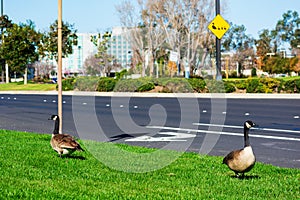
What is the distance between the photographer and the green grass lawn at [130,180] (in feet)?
21.6

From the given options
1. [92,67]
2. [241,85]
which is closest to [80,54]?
[92,67]

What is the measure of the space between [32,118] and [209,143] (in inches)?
380

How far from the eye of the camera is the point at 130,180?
25.1 ft

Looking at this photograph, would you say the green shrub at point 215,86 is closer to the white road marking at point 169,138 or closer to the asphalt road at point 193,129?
the asphalt road at point 193,129

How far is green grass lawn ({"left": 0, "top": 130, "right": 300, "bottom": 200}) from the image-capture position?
6.59 metres

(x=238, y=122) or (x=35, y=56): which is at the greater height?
(x=35, y=56)

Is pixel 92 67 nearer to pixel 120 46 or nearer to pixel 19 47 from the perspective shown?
pixel 120 46

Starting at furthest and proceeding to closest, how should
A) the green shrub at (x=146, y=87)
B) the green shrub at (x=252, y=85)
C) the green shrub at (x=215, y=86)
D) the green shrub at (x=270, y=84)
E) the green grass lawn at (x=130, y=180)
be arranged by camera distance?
the green shrub at (x=146, y=87), the green shrub at (x=252, y=85), the green shrub at (x=270, y=84), the green shrub at (x=215, y=86), the green grass lawn at (x=130, y=180)

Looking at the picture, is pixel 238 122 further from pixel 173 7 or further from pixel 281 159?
pixel 173 7

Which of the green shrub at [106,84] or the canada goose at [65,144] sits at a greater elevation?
the green shrub at [106,84]

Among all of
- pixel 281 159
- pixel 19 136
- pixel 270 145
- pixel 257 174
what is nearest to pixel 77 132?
pixel 19 136

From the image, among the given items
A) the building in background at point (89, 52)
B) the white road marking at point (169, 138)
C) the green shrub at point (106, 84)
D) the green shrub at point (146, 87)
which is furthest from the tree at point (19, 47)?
the white road marking at point (169, 138)

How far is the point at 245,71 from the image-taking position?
99375 millimetres

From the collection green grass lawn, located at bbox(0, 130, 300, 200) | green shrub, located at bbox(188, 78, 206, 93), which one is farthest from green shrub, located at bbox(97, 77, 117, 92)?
green grass lawn, located at bbox(0, 130, 300, 200)
